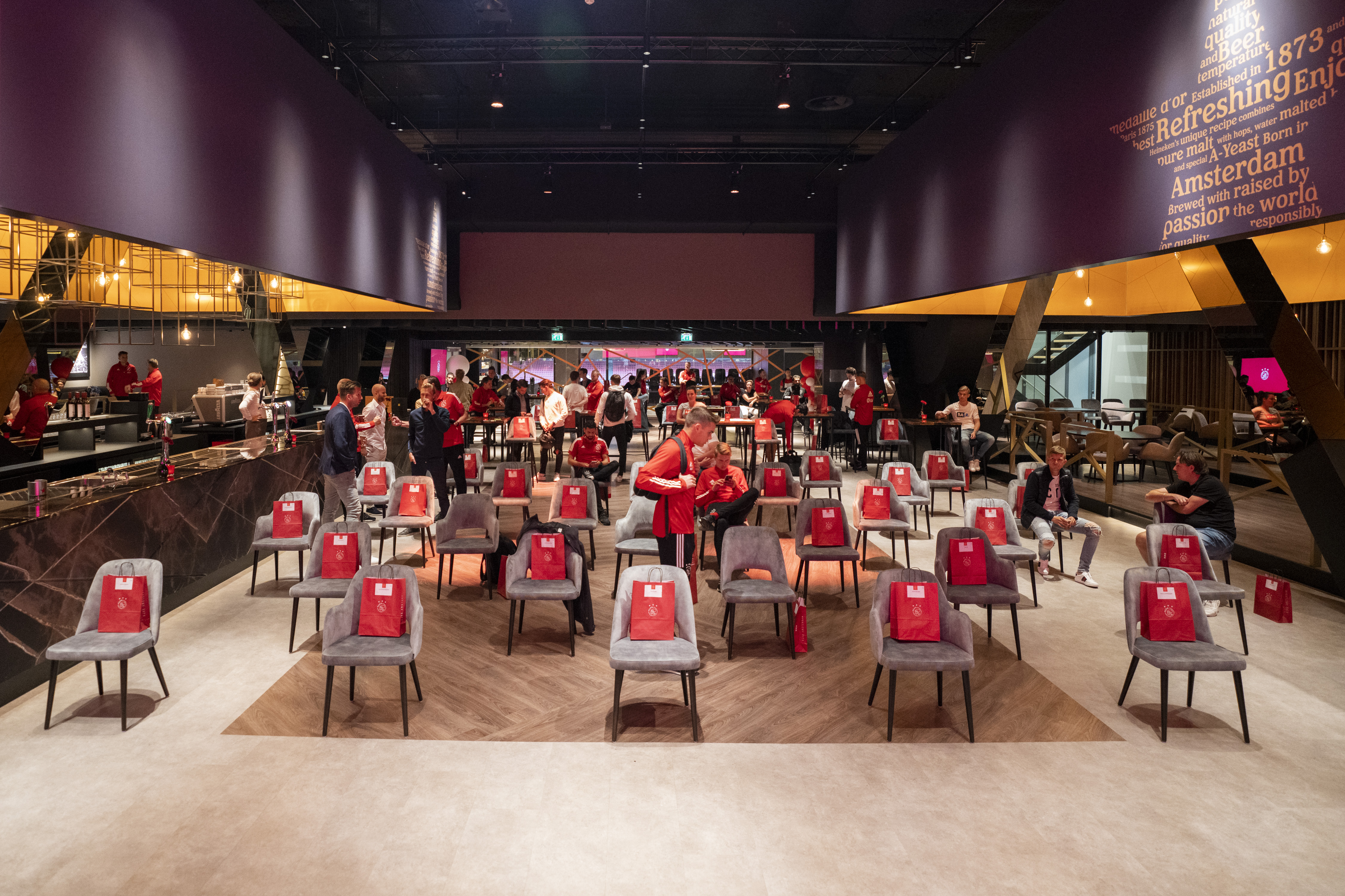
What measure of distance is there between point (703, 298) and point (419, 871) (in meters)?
13.8

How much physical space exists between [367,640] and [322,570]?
4.32 feet

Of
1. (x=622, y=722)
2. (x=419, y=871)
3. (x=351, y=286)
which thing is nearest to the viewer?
(x=419, y=871)

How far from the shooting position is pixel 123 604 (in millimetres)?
4793

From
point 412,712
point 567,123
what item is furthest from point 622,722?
point 567,123

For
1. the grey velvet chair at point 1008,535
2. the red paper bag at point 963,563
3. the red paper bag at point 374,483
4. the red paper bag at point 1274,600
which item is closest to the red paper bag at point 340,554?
the red paper bag at point 374,483

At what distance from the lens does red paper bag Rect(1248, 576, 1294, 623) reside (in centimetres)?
650

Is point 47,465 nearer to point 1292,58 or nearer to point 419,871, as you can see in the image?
point 419,871

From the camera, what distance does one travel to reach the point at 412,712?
495cm

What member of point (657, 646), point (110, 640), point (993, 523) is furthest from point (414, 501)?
point (993, 523)

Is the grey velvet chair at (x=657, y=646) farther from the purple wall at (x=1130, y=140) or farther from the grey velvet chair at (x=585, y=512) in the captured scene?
the purple wall at (x=1130, y=140)

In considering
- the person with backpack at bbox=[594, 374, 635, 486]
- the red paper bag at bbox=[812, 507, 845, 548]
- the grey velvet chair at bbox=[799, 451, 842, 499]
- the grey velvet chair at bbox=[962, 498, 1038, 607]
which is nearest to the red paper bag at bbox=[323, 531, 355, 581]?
the red paper bag at bbox=[812, 507, 845, 548]

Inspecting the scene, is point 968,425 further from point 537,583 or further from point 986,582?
point 537,583

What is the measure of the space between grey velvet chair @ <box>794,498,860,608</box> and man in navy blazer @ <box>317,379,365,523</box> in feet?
13.6

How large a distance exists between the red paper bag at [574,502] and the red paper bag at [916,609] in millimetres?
3577
